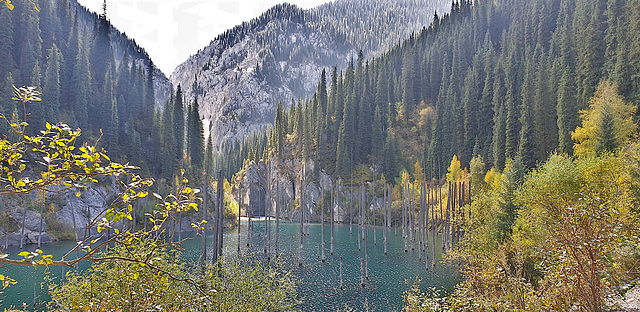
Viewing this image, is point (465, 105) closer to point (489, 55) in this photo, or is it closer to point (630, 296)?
point (489, 55)

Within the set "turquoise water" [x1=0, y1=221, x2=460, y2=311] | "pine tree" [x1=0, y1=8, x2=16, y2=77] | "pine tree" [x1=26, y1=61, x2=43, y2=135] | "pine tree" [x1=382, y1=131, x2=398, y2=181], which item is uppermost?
"pine tree" [x1=0, y1=8, x2=16, y2=77]

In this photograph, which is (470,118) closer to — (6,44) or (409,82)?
(409,82)

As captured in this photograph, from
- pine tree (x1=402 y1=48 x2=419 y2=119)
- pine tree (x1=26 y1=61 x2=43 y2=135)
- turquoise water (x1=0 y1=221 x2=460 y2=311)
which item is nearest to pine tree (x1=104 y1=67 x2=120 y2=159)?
pine tree (x1=26 y1=61 x2=43 y2=135)

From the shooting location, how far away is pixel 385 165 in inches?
3752

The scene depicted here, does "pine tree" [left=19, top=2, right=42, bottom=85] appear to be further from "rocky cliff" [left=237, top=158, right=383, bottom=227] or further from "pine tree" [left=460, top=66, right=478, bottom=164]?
"pine tree" [left=460, top=66, right=478, bottom=164]

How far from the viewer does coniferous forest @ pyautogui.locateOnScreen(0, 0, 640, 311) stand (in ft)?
29.0

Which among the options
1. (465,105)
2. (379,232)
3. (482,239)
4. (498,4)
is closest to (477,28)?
(498,4)

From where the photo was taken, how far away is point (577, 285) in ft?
28.7

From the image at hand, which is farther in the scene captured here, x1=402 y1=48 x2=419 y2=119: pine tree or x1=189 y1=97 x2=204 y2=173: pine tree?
x1=402 y1=48 x2=419 y2=119: pine tree

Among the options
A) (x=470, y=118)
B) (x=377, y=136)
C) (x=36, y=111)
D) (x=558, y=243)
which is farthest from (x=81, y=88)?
(x=470, y=118)

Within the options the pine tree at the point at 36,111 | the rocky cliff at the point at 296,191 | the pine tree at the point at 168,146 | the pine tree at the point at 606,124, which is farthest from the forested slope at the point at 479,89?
the pine tree at the point at 36,111

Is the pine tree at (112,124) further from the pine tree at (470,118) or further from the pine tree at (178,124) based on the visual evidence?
the pine tree at (470,118)

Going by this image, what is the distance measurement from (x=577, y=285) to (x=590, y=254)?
0.92m

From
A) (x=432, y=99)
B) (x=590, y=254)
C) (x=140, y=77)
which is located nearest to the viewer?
(x=590, y=254)
